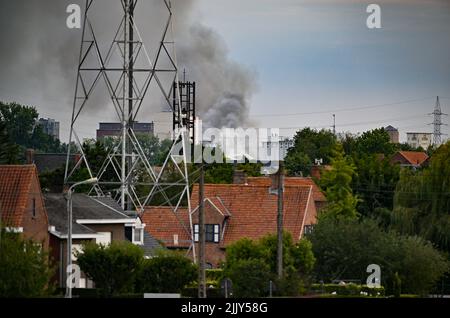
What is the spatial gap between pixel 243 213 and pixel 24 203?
2144cm

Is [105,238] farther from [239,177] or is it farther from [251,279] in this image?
[239,177]

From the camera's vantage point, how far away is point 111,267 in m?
44.2

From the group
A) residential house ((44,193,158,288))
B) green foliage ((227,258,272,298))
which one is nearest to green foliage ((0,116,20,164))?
residential house ((44,193,158,288))

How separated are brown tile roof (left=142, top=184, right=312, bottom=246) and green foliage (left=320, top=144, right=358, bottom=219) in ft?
6.87

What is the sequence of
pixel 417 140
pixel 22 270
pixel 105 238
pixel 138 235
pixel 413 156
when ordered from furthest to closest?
pixel 417 140 < pixel 413 156 < pixel 138 235 < pixel 105 238 < pixel 22 270

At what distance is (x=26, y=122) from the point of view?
93.8m

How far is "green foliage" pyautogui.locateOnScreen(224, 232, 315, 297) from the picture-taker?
44000 mm

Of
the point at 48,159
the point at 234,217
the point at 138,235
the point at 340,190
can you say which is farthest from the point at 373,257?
the point at 48,159

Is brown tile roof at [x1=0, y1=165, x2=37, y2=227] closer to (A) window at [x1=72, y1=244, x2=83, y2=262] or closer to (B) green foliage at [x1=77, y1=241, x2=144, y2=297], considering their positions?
(A) window at [x1=72, y1=244, x2=83, y2=262]

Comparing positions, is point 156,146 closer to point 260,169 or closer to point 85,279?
point 260,169

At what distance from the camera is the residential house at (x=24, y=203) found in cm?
4522

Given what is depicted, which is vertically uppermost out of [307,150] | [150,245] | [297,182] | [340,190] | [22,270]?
[307,150]

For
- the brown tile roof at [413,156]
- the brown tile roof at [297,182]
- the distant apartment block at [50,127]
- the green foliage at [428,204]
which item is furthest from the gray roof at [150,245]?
the brown tile roof at [413,156]
